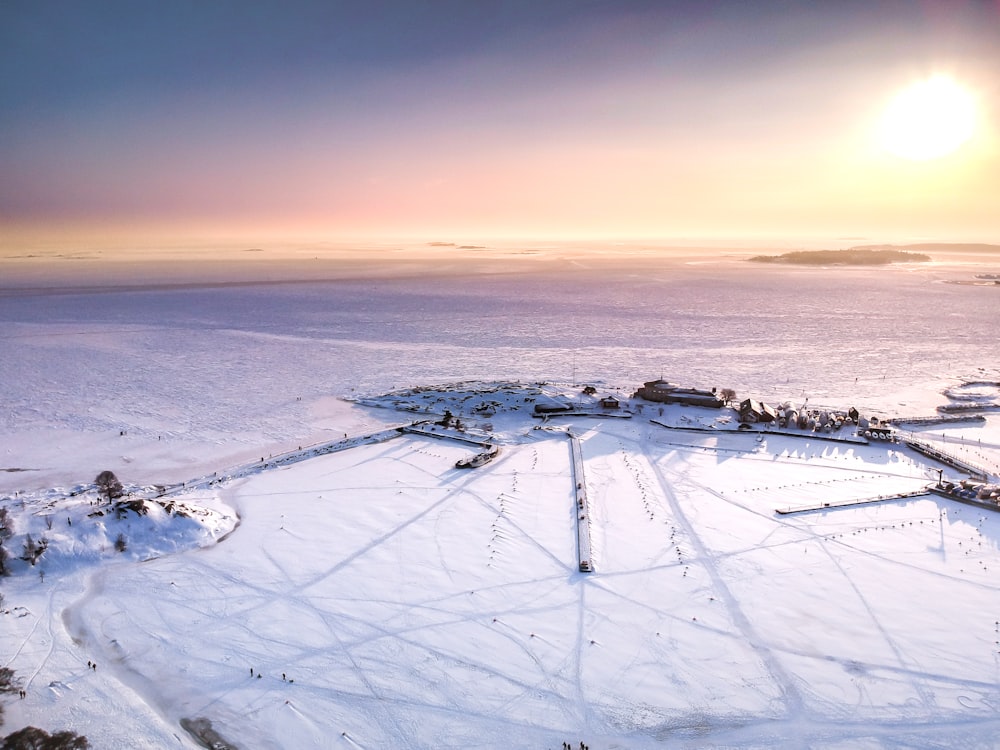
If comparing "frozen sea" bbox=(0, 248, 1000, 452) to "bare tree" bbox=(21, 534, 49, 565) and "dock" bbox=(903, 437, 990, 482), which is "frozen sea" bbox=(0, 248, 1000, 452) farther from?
"bare tree" bbox=(21, 534, 49, 565)

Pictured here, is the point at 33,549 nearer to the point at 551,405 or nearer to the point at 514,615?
the point at 514,615

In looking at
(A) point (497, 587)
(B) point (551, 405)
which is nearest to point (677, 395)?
(B) point (551, 405)

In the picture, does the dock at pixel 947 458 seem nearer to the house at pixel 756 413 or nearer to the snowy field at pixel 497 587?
the snowy field at pixel 497 587

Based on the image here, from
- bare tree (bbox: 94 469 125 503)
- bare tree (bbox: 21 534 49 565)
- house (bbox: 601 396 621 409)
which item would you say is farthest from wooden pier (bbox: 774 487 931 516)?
bare tree (bbox: 21 534 49 565)

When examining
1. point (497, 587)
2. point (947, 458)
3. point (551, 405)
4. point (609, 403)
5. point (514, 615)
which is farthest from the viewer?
point (609, 403)

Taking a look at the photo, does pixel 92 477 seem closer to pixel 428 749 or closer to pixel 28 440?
pixel 28 440

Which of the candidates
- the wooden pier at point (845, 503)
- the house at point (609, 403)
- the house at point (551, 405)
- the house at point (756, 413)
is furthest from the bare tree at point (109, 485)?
the house at point (756, 413)
